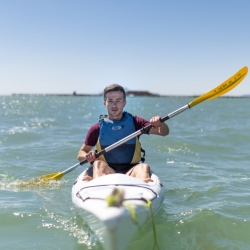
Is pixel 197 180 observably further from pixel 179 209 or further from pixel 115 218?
pixel 115 218

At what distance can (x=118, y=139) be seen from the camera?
15.3 feet

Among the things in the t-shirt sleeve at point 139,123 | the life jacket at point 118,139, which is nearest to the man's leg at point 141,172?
the life jacket at point 118,139

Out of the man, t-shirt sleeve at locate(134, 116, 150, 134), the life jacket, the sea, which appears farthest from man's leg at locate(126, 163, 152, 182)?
t-shirt sleeve at locate(134, 116, 150, 134)

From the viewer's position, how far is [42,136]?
1148cm

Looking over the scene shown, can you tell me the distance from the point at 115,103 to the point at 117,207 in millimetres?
2087

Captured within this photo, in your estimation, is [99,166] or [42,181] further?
[42,181]

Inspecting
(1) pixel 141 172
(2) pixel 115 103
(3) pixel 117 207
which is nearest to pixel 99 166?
(1) pixel 141 172

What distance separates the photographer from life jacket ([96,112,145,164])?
4.57 meters

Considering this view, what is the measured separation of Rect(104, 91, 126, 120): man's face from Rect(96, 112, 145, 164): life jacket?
0.38 ft

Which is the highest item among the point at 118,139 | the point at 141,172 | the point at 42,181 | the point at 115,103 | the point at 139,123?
the point at 115,103

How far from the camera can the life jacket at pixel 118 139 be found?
4570 millimetres

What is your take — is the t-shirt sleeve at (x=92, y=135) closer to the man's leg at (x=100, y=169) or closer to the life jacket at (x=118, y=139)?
the life jacket at (x=118, y=139)

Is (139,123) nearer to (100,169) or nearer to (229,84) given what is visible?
(100,169)

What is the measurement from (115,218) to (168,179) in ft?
11.5
